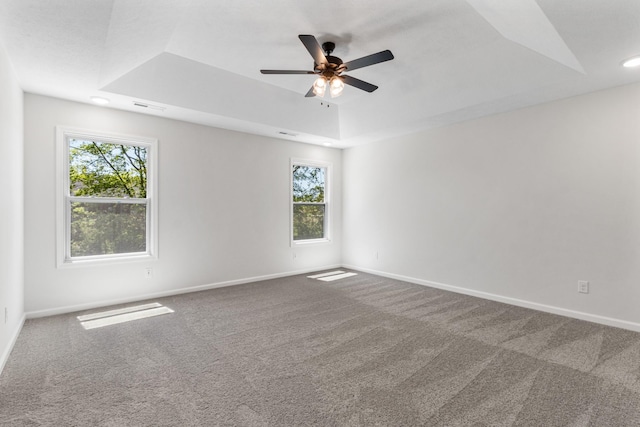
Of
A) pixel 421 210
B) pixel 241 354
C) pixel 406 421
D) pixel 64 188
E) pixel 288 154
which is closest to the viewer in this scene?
pixel 406 421

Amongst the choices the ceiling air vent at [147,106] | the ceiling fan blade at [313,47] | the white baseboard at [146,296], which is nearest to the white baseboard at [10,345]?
the white baseboard at [146,296]

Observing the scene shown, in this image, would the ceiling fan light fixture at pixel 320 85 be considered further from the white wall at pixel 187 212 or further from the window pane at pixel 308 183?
the window pane at pixel 308 183

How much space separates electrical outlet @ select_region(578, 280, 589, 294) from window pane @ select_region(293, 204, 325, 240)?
4.03 meters

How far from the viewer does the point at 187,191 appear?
4551mm

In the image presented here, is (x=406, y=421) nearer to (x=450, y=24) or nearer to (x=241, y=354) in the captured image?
(x=241, y=354)

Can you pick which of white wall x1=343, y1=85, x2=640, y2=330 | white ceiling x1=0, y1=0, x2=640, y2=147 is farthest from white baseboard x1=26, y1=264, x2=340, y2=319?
white ceiling x1=0, y1=0, x2=640, y2=147

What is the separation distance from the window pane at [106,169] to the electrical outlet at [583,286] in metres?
5.41

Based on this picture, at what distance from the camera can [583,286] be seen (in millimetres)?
3533

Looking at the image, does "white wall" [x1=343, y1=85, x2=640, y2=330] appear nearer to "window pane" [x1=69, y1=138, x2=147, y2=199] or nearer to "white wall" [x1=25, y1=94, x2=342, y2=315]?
"white wall" [x1=25, y1=94, x2=342, y2=315]

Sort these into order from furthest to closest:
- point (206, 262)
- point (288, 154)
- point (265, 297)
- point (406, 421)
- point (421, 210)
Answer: point (288, 154) < point (421, 210) < point (206, 262) < point (265, 297) < point (406, 421)

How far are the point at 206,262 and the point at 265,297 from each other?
1.11 m

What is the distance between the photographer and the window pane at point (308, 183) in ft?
19.5

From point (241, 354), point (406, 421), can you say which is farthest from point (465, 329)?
point (241, 354)

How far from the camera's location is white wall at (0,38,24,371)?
99.1 inches
